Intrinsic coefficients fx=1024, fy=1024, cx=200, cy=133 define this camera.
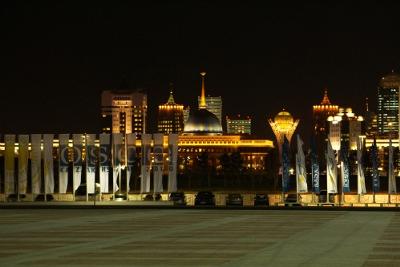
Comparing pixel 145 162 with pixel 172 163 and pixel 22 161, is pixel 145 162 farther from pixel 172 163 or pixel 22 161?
pixel 22 161

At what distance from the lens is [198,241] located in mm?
36312

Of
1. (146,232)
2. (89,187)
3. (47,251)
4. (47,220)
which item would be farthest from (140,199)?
(47,251)

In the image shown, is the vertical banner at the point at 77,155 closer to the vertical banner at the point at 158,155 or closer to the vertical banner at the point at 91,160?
the vertical banner at the point at 91,160

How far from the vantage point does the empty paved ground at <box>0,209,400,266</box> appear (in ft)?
96.2

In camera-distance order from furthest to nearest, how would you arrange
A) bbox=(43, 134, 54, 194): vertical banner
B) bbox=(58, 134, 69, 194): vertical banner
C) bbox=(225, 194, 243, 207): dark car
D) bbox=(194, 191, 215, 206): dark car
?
bbox=(43, 134, 54, 194): vertical banner, bbox=(58, 134, 69, 194): vertical banner, bbox=(225, 194, 243, 207): dark car, bbox=(194, 191, 215, 206): dark car

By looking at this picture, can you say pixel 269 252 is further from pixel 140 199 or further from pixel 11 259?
pixel 140 199

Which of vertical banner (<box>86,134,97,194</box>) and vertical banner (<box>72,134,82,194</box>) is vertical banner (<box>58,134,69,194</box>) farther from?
vertical banner (<box>86,134,97,194</box>)

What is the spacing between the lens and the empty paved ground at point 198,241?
2933 cm

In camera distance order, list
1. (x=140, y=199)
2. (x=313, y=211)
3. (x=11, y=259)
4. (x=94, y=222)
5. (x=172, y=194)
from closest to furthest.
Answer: (x=11, y=259) < (x=94, y=222) < (x=313, y=211) < (x=172, y=194) < (x=140, y=199)

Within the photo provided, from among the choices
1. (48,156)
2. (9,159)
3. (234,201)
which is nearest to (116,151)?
(48,156)

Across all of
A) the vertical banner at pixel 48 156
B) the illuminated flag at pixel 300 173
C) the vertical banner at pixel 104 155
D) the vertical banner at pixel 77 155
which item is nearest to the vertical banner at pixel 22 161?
the vertical banner at pixel 48 156

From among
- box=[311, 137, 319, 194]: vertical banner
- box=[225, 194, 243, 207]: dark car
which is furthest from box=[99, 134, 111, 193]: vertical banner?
box=[311, 137, 319, 194]: vertical banner

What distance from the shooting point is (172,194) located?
79062mm

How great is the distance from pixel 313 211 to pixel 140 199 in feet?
88.7
